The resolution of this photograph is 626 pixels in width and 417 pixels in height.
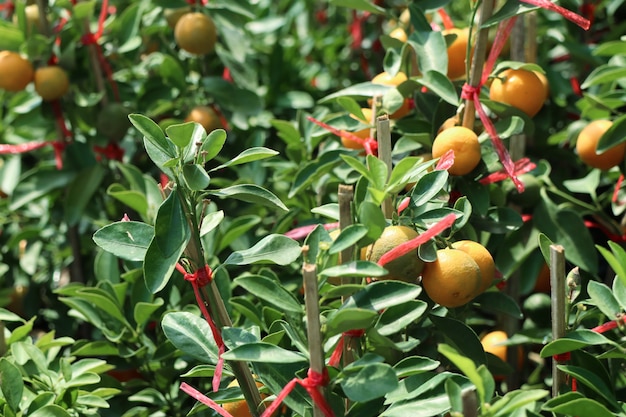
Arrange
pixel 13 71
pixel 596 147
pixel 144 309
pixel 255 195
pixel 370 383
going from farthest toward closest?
Result: pixel 13 71, pixel 596 147, pixel 144 309, pixel 255 195, pixel 370 383

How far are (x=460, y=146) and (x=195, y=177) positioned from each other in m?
0.34

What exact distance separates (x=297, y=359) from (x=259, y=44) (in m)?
1.26

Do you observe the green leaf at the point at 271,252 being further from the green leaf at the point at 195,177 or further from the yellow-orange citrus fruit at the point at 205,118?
the yellow-orange citrus fruit at the point at 205,118

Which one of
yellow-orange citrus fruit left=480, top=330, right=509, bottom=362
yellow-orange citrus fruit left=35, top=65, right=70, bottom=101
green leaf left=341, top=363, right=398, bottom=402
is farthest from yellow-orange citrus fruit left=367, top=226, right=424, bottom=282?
yellow-orange citrus fruit left=35, top=65, right=70, bottom=101

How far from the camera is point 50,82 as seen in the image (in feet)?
4.24

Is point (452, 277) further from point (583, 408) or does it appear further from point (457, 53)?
point (457, 53)

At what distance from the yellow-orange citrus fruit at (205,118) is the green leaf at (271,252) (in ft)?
2.07

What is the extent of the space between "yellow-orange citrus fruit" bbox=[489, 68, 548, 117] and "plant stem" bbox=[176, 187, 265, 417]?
0.46 meters

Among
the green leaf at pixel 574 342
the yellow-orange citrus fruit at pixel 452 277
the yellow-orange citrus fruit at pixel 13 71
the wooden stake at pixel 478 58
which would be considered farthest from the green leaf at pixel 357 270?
the yellow-orange citrus fruit at pixel 13 71

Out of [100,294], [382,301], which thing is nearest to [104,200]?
[100,294]

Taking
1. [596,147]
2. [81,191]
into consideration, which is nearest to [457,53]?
[596,147]

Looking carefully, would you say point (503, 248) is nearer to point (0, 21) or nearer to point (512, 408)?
point (512, 408)

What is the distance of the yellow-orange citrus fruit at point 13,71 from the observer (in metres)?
1.27

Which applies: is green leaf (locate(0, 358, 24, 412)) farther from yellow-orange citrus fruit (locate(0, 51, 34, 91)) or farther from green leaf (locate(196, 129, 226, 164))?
yellow-orange citrus fruit (locate(0, 51, 34, 91))
